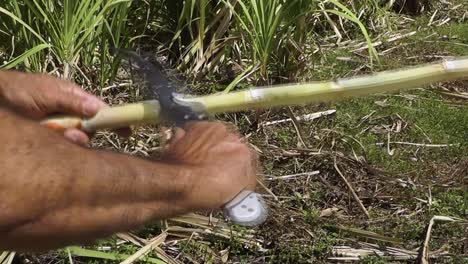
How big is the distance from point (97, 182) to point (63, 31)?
7.52 feet

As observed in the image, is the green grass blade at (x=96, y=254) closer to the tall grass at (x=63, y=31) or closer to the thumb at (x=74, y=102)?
the tall grass at (x=63, y=31)

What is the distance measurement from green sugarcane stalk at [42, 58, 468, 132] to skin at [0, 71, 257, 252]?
0.28 ft

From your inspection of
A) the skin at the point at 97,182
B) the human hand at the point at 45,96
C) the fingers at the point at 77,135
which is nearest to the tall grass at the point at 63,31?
the human hand at the point at 45,96

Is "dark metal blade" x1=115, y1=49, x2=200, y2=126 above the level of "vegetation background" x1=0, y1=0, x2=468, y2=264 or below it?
above

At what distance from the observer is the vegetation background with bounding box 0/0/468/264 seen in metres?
3.02

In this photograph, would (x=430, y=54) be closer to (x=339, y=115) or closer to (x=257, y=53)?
(x=339, y=115)

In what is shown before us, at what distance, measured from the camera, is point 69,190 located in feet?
4.23

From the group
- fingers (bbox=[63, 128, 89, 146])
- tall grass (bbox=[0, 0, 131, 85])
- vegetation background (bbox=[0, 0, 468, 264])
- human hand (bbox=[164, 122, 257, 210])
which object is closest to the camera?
human hand (bbox=[164, 122, 257, 210])

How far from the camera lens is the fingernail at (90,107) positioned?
166cm

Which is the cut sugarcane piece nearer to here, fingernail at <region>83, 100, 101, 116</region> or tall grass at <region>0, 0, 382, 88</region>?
fingernail at <region>83, 100, 101, 116</region>

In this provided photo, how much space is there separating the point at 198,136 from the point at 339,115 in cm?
261

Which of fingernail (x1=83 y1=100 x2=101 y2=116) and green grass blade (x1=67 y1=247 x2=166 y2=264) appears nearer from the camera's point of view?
fingernail (x1=83 y1=100 x2=101 y2=116)

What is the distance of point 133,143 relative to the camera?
11.5 feet

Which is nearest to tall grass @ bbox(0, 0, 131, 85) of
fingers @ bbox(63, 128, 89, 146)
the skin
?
fingers @ bbox(63, 128, 89, 146)
